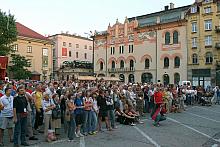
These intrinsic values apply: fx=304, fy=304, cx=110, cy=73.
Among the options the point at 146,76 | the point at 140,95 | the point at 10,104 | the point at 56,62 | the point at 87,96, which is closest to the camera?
the point at 10,104

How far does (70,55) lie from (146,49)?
80.4ft

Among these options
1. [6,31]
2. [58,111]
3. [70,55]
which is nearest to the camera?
[58,111]

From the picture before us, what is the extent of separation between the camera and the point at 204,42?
4638cm

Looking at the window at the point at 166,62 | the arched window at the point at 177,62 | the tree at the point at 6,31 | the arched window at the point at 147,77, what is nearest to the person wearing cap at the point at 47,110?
the tree at the point at 6,31

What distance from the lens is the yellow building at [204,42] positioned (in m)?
45.0

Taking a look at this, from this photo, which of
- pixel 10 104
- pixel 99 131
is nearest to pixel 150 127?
pixel 99 131

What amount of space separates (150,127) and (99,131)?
2.62m

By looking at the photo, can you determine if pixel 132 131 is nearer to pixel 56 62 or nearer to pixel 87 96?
pixel 87 96

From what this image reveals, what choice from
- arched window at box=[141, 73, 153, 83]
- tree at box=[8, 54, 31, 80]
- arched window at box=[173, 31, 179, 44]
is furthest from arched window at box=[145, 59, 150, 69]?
tree at box=[8, 54, 31, 80]

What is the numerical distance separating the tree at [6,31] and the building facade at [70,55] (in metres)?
19.3

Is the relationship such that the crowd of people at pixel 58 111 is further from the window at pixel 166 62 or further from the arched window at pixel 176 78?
the window at pixel 166 62

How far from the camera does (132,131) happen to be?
12.8m

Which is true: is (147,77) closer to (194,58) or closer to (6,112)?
(194,58)

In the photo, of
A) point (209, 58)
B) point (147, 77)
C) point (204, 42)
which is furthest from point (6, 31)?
point (209, 58)
